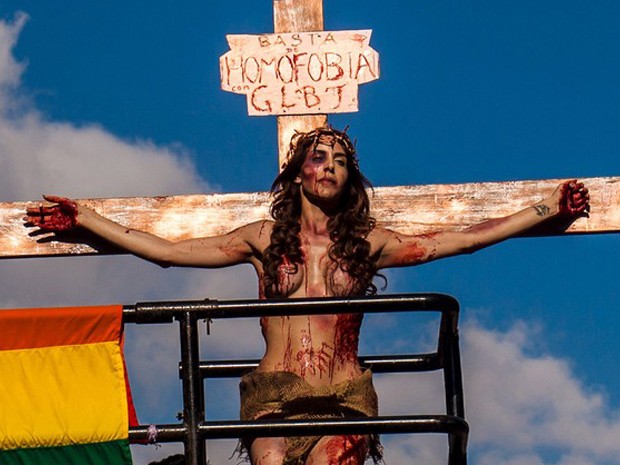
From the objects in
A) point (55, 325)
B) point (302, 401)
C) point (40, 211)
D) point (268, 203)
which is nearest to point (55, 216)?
point (40, 211)

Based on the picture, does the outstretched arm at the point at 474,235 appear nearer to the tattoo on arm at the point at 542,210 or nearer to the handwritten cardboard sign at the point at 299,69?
the tattoo on arm at the point at 542,210

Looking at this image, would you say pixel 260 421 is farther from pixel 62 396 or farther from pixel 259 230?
pixel 259 230

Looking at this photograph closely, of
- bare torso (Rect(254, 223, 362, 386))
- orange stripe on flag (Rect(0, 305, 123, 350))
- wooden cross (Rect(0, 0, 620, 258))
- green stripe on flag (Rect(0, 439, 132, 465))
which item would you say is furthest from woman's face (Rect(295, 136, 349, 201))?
green stripe on flag (Rect(0, 439, 132, 465))

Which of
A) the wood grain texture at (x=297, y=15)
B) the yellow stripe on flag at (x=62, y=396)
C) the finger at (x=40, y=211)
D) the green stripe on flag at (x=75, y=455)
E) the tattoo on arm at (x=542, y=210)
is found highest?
the wood grain texture at (x=297, y=15)

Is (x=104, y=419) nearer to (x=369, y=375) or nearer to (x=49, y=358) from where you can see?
(x=49, y=358)

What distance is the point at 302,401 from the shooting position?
585 cm

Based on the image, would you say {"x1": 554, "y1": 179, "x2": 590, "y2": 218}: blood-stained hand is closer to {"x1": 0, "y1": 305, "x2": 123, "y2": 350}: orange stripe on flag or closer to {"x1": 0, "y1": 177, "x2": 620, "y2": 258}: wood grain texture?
{"x1": 0, "y1": 177, "x2": 620, "y2": 258}: wood grain texture

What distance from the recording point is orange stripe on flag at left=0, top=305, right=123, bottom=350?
446 centimetres

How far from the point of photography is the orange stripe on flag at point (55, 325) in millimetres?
4461

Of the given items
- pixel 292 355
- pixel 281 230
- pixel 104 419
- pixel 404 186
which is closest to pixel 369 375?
pixel 292 355

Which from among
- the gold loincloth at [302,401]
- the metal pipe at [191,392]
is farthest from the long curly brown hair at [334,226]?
the metal pipe at [191,392]

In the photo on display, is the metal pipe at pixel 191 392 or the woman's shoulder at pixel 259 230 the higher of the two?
the woman's shoulder at pixel 259 230

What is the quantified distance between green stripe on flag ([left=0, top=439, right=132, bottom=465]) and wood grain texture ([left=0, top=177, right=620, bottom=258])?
105 inches

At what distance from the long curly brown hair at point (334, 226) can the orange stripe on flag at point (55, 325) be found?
72.6 inches
